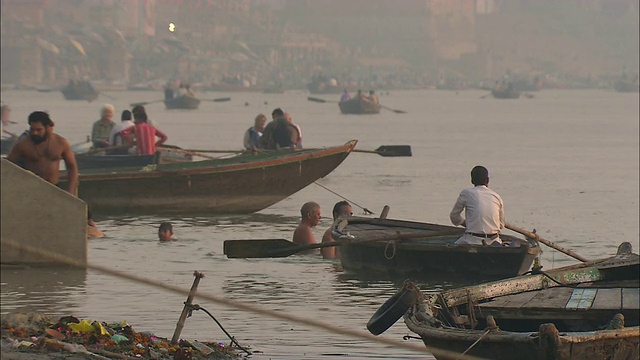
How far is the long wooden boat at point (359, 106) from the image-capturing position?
114688mm

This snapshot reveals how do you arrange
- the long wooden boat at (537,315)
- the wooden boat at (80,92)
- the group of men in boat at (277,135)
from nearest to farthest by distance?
1. the long wooden boat at (537,315)
2. the group of men in boat at (277,135)
3. the wooden boat at (80,92)

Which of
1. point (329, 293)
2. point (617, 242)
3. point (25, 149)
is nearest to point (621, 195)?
point (617, 242)

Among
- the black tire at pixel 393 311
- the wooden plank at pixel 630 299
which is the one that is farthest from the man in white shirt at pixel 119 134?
the black tire at pixel 393 311

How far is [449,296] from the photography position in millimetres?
10438

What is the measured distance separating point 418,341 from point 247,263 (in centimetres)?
674

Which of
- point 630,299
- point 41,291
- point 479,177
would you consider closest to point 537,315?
point 630,299

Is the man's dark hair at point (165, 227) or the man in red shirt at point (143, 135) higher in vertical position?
the man in red shirt at point (143, 135)

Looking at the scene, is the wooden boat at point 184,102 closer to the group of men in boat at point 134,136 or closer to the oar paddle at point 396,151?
the oar paddle at point 396,151

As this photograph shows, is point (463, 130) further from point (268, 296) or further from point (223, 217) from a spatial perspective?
point (268, 296)

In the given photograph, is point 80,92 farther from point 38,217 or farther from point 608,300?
point 38,217

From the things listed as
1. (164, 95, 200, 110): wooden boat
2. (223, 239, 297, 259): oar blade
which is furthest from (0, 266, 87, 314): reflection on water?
(164, 95, 200, 110): wooden boat

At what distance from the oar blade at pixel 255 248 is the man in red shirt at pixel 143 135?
9.66m

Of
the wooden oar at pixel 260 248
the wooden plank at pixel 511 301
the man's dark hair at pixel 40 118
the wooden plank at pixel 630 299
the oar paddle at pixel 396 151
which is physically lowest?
the wooden plank at pixel 630 299

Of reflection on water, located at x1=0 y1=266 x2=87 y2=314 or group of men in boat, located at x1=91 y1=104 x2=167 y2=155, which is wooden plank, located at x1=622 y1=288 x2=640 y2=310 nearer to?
reflection on water, located at x1=0 y1=266 x2=87 y2=314
